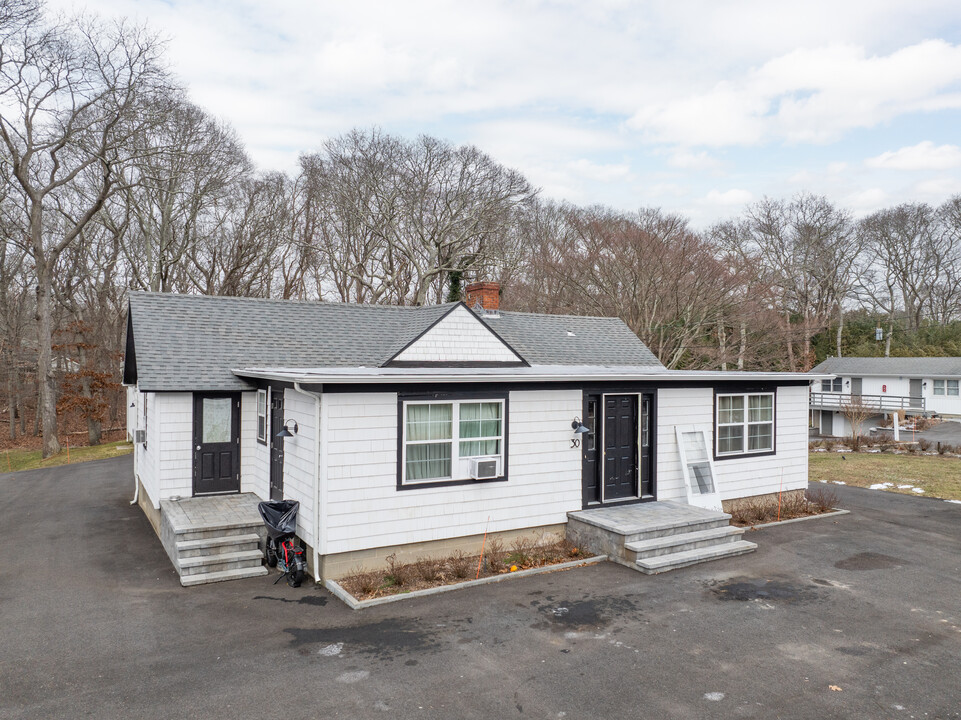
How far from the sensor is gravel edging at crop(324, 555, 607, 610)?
7863 millimetres

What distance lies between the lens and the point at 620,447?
1131 cm

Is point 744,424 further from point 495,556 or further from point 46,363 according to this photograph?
point 46,363

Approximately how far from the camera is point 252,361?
12578 mm

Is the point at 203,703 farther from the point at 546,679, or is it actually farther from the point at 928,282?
the point at 928,282

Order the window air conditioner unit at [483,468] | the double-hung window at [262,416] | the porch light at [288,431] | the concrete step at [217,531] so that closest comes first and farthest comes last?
the concrete step at [217,531] < the window air conditioner unit at [483,468] < the porch light at [288,431] < the double-hung window at [262,416]

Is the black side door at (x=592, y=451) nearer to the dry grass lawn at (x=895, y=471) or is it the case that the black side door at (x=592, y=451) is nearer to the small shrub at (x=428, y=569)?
the small shrub at (x=428, y=569)

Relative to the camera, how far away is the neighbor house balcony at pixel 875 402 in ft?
121

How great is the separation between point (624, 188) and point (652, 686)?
33038 millimetres

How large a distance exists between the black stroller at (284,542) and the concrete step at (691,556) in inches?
194

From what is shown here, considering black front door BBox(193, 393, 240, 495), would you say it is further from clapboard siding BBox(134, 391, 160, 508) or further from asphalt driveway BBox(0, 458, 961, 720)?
asphalt driveway BBox(0, 458, 961, 720)

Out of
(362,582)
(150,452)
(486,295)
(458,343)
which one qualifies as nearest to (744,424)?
(458,343)

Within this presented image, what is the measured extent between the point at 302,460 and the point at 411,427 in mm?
1719

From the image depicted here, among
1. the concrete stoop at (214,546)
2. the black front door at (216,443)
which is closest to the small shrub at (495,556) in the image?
the concrete stoop at (214,546)

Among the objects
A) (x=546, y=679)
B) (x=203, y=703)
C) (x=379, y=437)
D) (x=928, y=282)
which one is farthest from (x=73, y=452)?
(x=928, y=282)
